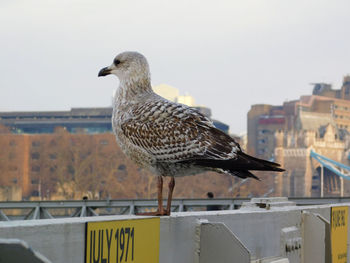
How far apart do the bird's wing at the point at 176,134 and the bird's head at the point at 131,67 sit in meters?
0.35

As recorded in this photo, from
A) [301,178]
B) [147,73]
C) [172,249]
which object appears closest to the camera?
[172,249]

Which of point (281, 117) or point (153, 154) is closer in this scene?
point (153, 154)

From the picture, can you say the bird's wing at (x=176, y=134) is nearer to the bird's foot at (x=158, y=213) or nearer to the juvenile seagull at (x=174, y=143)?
the juvenile seagull at (x=174, y=143)

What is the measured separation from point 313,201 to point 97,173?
4237 inches

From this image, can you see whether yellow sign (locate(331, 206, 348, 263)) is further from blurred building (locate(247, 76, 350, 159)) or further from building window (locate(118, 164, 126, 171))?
blurred building (locate(247, 76, 350, 159))

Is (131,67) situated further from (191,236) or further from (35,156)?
(35,156)

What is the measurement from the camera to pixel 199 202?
2741 cm

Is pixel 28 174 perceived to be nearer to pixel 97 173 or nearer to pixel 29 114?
pixel 97 173

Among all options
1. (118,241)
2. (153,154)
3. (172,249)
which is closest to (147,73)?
(153,154)

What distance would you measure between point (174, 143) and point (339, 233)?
4.03 m

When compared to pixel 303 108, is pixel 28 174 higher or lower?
lower

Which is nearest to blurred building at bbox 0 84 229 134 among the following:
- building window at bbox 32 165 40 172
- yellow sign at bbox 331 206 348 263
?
building window at bbox 32 165 40 172

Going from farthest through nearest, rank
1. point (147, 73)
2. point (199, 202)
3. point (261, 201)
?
point (199, 202) → point (261, 201) → point (147, 73)

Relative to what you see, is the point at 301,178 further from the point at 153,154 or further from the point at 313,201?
the point at 153,154
